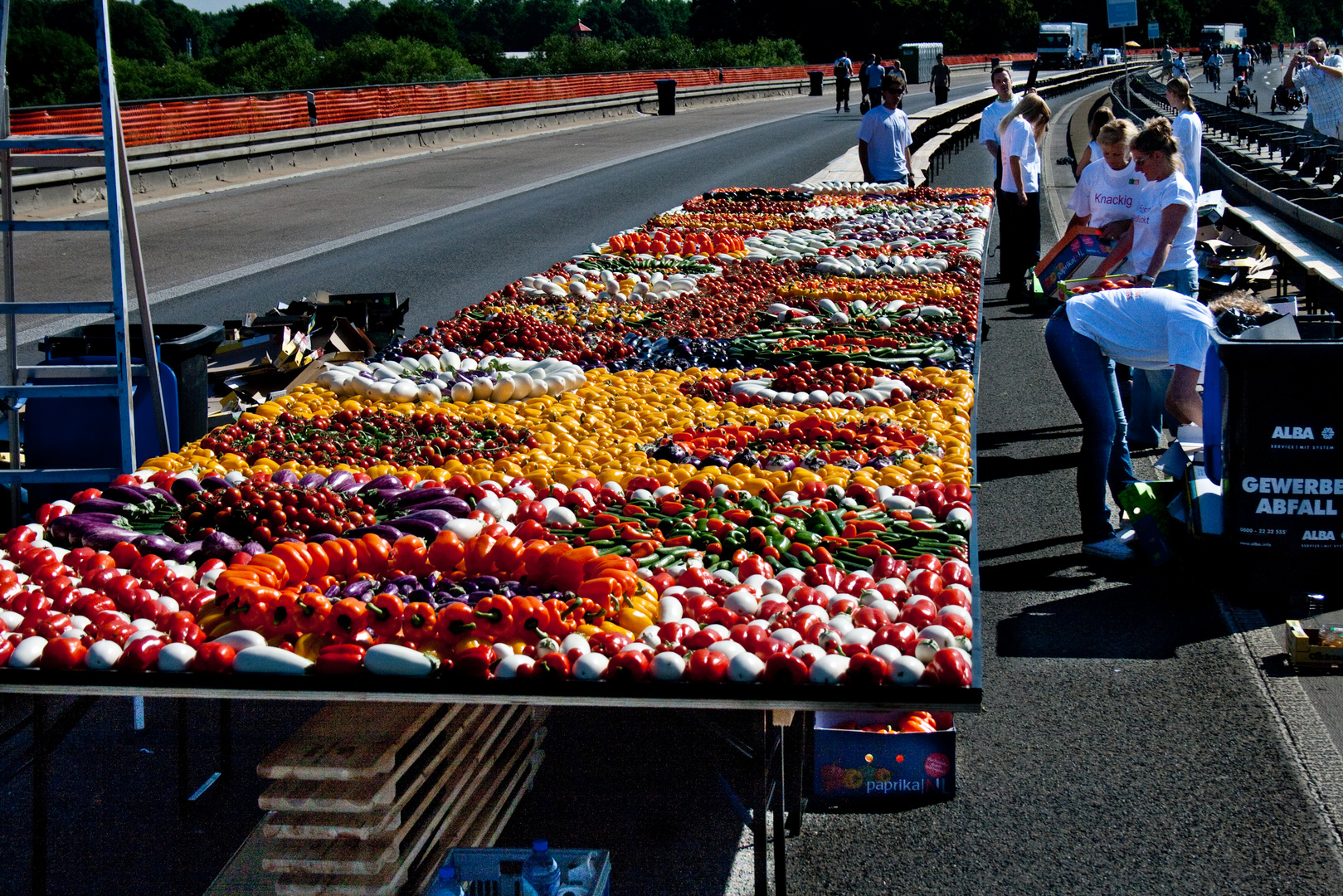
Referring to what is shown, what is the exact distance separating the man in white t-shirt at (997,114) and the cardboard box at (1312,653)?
840 cm

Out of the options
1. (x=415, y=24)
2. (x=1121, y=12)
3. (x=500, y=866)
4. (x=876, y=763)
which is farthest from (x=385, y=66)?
(x=500, y=866)

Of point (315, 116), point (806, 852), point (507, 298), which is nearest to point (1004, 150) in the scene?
point (507, 298)

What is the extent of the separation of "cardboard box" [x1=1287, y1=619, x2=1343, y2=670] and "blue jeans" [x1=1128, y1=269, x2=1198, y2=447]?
3197 mm

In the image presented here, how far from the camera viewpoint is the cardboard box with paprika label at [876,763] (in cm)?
438

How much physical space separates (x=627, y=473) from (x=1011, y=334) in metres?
8.10

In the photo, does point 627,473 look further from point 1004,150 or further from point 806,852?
point 1004,150

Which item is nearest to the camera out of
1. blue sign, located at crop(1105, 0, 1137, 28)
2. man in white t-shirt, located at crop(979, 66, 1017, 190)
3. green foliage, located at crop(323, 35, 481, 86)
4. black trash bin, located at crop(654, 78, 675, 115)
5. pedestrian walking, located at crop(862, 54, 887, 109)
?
man in white t-shirt, located at crop(979, 66, 1017, 190)

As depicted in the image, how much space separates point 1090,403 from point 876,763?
2.85 metres

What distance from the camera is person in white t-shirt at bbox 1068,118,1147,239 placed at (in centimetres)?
888

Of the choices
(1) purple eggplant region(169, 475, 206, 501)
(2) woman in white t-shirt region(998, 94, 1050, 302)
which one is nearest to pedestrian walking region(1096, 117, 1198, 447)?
(2) woman in white t-shirt region(998, 94, 1050, 302)

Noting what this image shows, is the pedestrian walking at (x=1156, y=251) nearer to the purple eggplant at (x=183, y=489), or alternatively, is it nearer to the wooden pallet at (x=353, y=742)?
the purple eggplant at (x=183, y=489)

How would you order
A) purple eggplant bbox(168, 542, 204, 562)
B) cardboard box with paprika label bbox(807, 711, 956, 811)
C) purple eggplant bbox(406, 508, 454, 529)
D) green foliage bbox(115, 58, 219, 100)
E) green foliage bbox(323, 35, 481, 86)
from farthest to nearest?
green foliage bbox(115, 58, 219, 100) → green foliage bbox(323, 35, 481, 86) → purple eggplant bbox(406, 508, 454, 529) → purple eggplant bbox(168, 542, 204, 562) → cardboard box with paprika label bbox(807, 711, 956, 811)

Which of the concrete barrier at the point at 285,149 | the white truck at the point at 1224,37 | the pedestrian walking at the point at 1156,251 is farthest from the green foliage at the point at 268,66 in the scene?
the white truck at the point at 1224,37

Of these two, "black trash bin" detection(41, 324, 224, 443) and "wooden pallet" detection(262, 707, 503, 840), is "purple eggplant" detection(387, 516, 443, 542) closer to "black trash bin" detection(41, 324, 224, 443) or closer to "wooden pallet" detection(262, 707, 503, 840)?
"wooden pallet" detection(262, 707, 503, 840)
